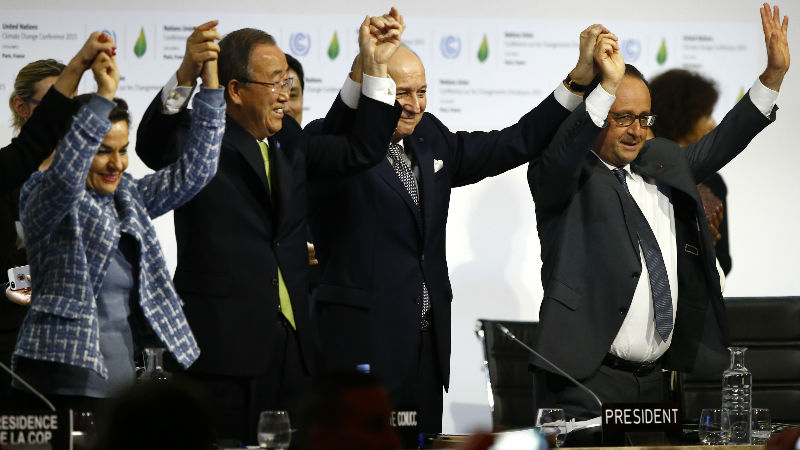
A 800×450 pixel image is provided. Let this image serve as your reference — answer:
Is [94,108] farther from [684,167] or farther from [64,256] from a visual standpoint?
[684,167]

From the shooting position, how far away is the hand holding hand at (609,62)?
317cm

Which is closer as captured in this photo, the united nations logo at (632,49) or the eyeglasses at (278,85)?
the eyeglasses at (278,85)

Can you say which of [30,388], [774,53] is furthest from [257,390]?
[774,53]

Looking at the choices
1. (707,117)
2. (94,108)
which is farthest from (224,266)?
(707,117)

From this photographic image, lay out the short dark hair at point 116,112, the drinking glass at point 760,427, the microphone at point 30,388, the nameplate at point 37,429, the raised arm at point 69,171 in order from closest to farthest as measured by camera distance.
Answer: the nameplate at point 37,429
the microphone at point 30,388
the raised arm at point 69,171
the short dark hair at point 116,112
the drinking glass at point 760,427

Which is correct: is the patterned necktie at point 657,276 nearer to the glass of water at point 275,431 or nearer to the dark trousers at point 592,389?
the dark trousers at point 592,389

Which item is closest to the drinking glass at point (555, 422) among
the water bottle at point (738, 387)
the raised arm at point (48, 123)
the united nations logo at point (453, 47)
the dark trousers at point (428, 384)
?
the water bottle at point (738, 387)

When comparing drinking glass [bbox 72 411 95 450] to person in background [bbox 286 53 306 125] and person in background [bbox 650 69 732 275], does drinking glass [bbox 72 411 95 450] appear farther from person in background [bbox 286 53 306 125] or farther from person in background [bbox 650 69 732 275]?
person in background [bbox 650 69 732 275]

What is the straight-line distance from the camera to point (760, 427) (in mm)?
2795

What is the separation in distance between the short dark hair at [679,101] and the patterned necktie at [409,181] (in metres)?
1.42

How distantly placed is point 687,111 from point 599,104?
1.32m

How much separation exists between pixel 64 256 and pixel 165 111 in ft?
1.71

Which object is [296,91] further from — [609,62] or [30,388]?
[30,388]

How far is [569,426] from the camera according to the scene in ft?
9.04
